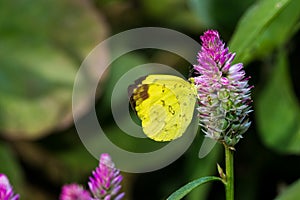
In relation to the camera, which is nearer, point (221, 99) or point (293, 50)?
point (221, 99)

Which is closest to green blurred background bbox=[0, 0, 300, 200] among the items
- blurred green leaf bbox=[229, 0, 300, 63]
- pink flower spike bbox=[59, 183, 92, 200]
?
blurred green leaf bbox=[229, 0, 300, 63]

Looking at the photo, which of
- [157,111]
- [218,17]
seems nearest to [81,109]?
[218,17]

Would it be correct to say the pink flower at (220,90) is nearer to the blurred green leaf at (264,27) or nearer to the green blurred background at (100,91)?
the blurred green leaf at (264,27)

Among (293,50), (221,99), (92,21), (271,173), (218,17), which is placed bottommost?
(221,99)

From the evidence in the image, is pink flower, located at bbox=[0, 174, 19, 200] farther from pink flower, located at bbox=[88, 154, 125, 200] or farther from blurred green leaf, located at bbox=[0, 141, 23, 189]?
blurred green leaf, located at bbox=[0, 141, 23, 189]

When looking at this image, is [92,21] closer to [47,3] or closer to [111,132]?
[47,3]

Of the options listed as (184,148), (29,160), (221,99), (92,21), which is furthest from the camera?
(29,160)

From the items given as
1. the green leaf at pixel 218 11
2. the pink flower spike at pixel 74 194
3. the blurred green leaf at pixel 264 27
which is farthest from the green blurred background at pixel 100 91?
the pink flower spike at pixel 74 194
